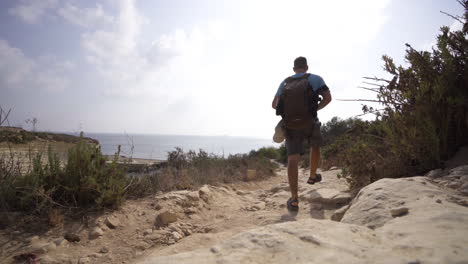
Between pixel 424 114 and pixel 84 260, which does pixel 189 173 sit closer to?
pixel 84 260

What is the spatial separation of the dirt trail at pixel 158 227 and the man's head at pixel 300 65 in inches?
72.3


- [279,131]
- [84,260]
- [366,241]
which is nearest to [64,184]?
[84,260]

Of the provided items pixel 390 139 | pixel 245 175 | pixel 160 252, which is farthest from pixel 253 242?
pixel 245 175

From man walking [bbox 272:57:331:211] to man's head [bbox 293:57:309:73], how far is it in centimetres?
11

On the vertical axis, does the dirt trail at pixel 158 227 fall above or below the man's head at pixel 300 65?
below

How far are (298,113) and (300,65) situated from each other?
2.60 feet

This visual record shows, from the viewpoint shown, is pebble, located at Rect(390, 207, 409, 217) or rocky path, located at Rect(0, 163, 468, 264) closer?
rocky path, located at Rect(0, 163, 468, 264)

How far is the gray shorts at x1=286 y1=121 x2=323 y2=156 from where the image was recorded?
344 cm

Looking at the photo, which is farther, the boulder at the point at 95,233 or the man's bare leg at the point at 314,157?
the man's bare leg at the point at 314,157

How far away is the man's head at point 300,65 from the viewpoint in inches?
145

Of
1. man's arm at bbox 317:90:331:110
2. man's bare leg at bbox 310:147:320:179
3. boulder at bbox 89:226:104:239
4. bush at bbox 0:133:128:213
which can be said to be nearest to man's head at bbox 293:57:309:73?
man's arm at bbox 317:90:331:110

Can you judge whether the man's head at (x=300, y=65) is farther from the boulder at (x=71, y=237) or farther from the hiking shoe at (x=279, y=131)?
the boulder at (x=71, y=237)

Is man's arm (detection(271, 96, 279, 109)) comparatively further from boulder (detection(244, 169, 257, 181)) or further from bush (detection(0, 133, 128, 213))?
boulder (detection(244, 169, 257, 181))

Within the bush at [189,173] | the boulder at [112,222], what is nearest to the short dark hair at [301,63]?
the bush at [189,173]
